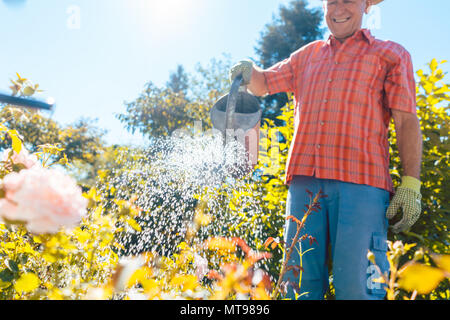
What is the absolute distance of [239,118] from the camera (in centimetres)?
200

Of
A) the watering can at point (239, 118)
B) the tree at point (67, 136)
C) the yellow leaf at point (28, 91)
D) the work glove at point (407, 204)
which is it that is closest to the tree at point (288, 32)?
the tree at point (67, 136)

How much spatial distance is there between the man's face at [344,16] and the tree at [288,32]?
1434 cm

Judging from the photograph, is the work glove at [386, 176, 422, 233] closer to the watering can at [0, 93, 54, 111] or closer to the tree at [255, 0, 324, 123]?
the watering can at [0, 93, 54, 111]

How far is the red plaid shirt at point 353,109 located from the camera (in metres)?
1.66

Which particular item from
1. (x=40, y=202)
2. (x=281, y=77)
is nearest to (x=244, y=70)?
(x=281, y=77)

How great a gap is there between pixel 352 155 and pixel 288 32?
52.9 feet

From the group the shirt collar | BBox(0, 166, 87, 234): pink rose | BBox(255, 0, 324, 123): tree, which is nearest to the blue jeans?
the shirt collar

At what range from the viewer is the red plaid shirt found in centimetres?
166

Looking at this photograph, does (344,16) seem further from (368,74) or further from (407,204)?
(407,204)

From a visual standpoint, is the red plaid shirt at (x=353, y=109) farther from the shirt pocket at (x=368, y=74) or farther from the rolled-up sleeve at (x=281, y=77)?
the rolled-up sleeve at (x=281, y=77)

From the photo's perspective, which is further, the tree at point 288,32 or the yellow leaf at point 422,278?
the tree at point 288,32

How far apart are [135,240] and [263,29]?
15.4 metres
